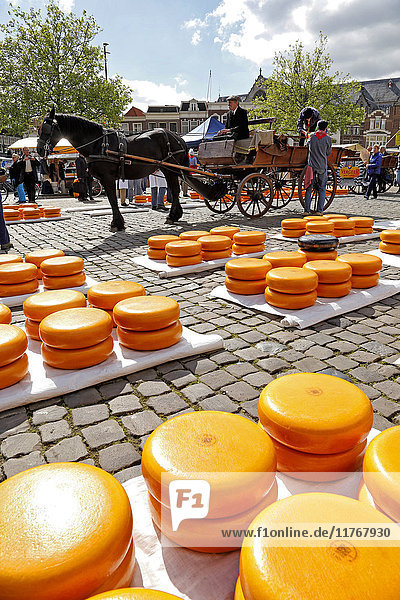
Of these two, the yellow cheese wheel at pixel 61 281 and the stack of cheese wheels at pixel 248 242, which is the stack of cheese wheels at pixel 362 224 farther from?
the yellow cheese wheel at pixel 61 281

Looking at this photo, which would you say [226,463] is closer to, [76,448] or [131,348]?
[76,448]

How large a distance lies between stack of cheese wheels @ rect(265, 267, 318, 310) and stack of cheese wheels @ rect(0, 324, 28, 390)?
2.47 meters

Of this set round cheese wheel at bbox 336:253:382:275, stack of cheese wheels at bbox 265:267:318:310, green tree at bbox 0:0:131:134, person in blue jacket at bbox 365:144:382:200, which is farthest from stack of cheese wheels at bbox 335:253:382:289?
green tree at bbox 0:0:131:134

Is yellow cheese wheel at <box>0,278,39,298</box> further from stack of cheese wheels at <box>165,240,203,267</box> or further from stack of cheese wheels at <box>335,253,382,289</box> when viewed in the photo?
stack of cheese wheels at <box>335,253,382,289</box>

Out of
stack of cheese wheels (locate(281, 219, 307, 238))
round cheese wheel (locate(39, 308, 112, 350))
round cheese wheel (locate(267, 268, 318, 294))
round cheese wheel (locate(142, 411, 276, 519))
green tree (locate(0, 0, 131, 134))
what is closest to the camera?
round cheese wheel (locate(142, 411, 276, 519))

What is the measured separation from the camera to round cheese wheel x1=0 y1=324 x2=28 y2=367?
2.64 m

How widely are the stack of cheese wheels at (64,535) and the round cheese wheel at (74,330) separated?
152cm

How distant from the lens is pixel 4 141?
56.6 metres

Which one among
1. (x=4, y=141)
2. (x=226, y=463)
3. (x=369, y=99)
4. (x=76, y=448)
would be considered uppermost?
(x=369, y=99)

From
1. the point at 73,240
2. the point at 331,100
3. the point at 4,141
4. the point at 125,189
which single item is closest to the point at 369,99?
the point at 331,100

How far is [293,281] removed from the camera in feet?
13.0

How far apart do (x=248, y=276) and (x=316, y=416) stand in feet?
9.69

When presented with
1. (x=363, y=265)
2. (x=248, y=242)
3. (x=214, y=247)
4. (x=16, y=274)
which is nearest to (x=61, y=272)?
(x=16, y=274)

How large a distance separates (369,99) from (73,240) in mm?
78134
